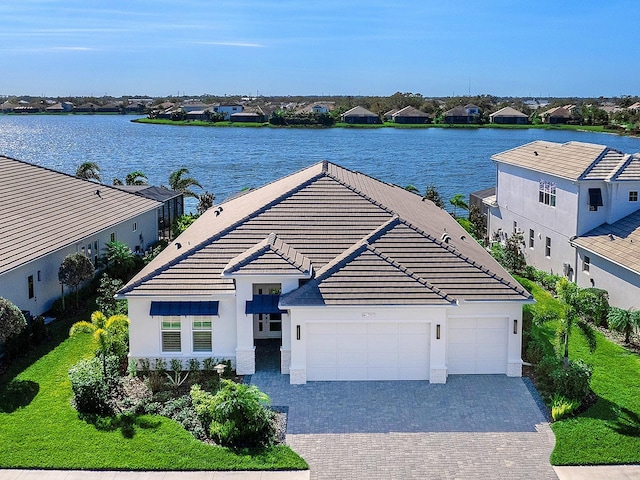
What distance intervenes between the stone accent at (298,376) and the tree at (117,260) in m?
13.8

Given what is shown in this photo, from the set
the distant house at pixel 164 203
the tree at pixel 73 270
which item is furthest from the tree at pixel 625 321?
the distant house at pixel 164 203

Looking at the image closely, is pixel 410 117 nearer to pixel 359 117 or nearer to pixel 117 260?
pixel 359 117

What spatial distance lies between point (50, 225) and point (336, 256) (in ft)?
42.3

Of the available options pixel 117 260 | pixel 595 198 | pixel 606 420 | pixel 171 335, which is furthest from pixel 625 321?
pixel 117 260

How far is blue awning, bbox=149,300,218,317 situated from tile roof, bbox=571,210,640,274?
47.3 feet

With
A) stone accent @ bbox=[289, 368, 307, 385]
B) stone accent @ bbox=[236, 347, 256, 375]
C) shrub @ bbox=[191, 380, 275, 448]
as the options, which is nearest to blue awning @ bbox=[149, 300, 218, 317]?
stone accent @ bbox=[236, 347, 256, 375]

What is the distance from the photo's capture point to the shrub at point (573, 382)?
19.0m

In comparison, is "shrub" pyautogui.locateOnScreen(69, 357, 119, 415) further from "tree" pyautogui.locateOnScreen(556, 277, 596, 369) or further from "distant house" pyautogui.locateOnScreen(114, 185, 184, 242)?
"distant house" pyautogui.locateOnScreen(114, 185, 184, 242)

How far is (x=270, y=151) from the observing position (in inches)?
4906

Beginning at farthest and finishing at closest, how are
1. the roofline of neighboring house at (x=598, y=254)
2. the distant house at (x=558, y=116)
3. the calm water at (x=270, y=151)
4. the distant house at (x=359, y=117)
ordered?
the distant house at (x=359, y=117) → the distant house at (x=558, y=116) → the calm water at (x=270, y=151) → the roofline of neighboring house at (x=598, y=254)

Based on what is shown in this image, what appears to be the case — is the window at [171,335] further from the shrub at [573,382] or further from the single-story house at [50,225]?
the shrub at [573,382]

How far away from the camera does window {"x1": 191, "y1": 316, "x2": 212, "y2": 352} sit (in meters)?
21.5

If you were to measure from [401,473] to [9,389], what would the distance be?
11.3 meters

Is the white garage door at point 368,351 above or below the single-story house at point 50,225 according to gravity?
below
